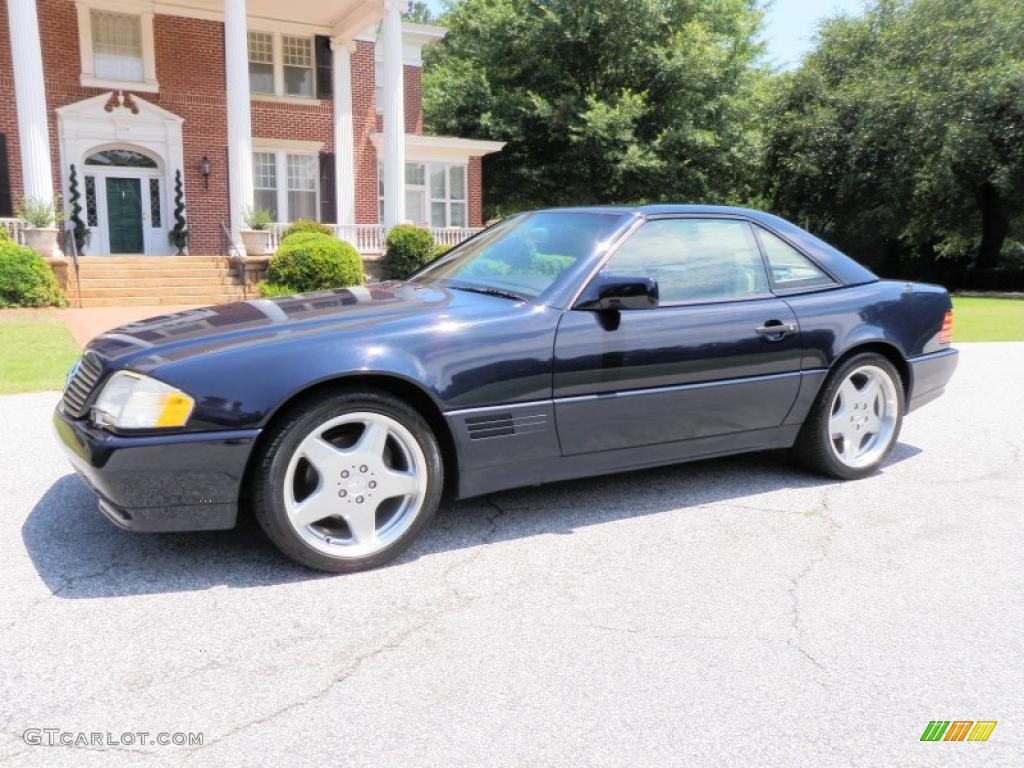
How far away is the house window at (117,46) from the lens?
64.0ft

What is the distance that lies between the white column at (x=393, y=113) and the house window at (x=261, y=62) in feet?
11.6

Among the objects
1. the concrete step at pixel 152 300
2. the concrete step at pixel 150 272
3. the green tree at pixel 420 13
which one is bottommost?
the concrete step at pixel 152 300

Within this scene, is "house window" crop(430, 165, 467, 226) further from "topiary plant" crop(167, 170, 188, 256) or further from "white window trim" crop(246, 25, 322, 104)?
"topiary plant" crop(167, 170, 188, 256)

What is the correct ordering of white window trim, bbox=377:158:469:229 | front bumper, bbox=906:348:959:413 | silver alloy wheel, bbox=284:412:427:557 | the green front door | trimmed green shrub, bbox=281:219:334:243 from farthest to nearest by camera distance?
white window trim, bbox=377:158:469:229 → the green front door → trimmed green shrub, bbox=281:219:334:243 → front bumper, bbox=906:348:959:413 → silver alloy wheel, bbox=284:412:427:557

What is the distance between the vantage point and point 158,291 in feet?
53.2

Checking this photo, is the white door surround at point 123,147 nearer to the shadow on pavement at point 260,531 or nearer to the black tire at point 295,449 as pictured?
the shadow on pavement at point 260,531

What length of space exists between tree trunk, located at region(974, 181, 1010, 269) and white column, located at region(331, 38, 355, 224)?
72.8 feet

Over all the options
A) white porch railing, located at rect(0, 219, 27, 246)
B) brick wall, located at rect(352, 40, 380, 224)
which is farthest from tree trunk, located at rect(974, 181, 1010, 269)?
white porch railing, located at rect(0, 219, 27, 246)

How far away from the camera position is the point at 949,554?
376cm

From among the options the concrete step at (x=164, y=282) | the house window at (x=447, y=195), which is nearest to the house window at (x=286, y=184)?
the house window at (x=447, y=195)

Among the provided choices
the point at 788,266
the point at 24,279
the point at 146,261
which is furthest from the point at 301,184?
the point at 788,266

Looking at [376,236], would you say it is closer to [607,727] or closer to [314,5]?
[314,5]

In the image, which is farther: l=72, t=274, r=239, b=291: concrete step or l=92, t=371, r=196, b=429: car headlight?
l=72, t=274, r=239, b=291: concrete step

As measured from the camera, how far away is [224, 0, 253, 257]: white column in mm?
17734
